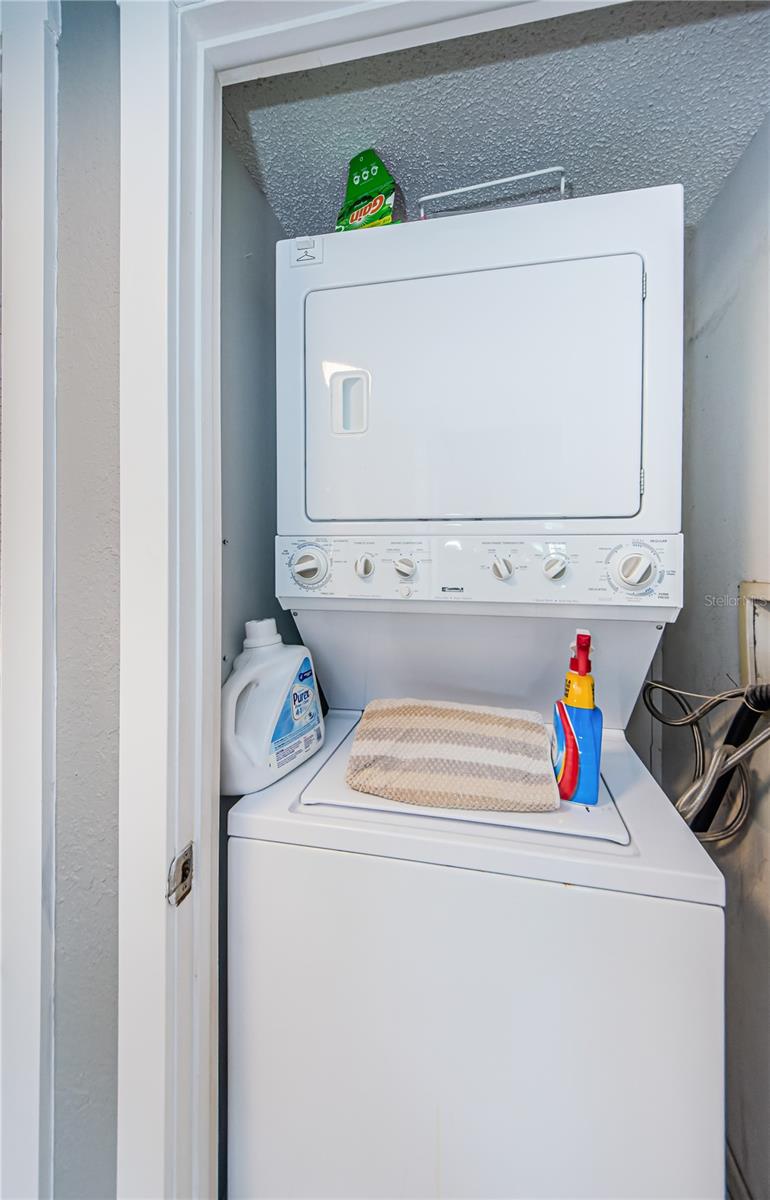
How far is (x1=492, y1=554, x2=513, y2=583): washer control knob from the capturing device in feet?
3.37

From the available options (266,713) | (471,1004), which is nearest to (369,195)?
(266,713)

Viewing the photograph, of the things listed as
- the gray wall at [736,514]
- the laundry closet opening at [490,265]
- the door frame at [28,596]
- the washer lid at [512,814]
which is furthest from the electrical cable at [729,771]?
the door frame at [28,596]

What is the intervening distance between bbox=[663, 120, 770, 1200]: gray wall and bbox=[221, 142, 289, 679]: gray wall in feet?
4.07

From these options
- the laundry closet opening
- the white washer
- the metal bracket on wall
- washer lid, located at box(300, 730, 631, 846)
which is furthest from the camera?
the metal bracket on wall

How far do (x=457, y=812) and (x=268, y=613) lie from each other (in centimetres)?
76

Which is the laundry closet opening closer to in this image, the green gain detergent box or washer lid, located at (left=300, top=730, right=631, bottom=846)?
the green gain detergent box

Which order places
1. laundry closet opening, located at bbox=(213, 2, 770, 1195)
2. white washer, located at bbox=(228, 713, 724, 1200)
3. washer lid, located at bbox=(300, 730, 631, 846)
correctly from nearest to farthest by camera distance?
1. white washer, located at bbox=(228, 713, 724, 1200)
2. washer lid, located at bbox=(300, 730, 631, 846)
3. laundry closet opening, located at bbox=(213, 2, 770, 1195)

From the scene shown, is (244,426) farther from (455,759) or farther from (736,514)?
(736,514)

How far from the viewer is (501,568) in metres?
1.03

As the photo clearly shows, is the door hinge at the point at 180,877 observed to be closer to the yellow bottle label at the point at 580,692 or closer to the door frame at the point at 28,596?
the door frame at the point at 28,596

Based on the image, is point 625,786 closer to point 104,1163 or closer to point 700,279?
point 104,1163

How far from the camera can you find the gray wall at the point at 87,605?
787 mm

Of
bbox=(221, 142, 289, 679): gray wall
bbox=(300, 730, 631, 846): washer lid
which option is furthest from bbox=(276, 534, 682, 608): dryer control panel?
bbox=(300, 730, 631, 846): washer lid

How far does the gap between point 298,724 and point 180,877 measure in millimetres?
375
